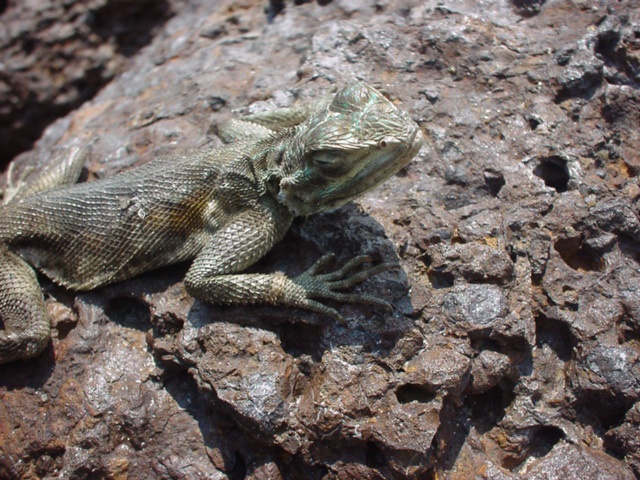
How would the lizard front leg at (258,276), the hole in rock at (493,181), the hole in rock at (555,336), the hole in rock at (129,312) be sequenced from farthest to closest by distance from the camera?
the hole in rock at (129,312)
the hole in rock at (493,181)
the lizard front leg at (258,276)
the hole in rock at (555,336)

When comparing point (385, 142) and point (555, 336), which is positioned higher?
point (385, 142)

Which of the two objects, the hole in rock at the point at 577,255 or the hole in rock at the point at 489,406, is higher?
the hole in rock at the point at 577,255

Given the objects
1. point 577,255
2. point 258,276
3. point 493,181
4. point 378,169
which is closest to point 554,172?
point 493,181

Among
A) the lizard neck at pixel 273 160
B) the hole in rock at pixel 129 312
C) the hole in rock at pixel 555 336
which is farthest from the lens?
the hole in rock at pixel 129 312

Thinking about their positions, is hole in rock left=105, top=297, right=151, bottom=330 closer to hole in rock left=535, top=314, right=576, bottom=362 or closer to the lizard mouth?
the lizard mouth

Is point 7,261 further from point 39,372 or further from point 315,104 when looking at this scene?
point 315,104

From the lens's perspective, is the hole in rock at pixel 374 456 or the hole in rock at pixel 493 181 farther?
the hole in rock at pixel 493 181

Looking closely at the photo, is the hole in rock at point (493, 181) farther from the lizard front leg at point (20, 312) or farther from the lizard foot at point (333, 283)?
the lizard front leg at point (20, 312)

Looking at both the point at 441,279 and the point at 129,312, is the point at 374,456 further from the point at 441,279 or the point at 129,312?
the point at 129,312

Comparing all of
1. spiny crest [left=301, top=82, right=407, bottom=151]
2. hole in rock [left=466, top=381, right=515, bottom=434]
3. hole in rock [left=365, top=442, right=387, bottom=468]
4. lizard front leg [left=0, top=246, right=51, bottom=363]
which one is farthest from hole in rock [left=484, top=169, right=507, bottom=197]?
lizard front leg [left=0, top=246, right=51, bottom=363]

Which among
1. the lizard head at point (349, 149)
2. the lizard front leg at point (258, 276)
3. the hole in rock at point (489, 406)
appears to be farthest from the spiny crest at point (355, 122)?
the hole in rock at point (489, 406)
